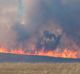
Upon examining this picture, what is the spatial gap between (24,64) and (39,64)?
157cm

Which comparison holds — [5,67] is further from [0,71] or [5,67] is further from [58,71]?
[58,71]

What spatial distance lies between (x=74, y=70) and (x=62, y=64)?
181 cm

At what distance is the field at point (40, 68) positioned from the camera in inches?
1305

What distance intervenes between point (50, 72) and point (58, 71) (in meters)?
0.75

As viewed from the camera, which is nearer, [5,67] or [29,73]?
[29,73]

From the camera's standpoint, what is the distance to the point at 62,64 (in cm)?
3450

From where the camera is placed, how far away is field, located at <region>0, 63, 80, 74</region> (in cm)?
3316

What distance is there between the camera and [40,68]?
34.2m

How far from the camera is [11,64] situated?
36000mm

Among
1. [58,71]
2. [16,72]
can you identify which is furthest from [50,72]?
[16,72]

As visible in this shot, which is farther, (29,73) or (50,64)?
(50,64)

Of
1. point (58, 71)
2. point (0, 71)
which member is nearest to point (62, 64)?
point (58, 71)

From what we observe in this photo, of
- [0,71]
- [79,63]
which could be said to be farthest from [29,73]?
[79,63]

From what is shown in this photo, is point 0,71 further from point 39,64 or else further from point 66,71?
point 66,71
